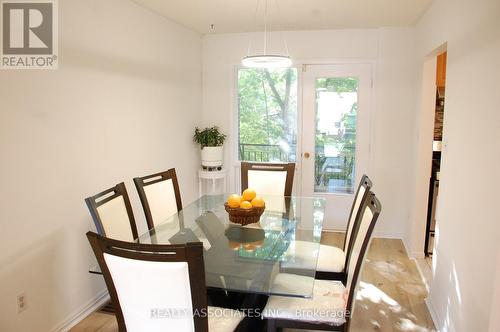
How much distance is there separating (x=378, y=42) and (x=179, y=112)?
96.3 inches

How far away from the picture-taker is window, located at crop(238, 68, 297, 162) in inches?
191

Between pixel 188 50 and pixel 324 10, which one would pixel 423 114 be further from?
pixel 188 50

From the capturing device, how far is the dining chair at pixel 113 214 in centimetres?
210

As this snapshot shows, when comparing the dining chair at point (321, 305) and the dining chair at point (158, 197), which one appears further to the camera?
the dining chair at point (158, 197)

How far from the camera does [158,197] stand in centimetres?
296

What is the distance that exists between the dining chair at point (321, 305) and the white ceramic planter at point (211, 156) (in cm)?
285

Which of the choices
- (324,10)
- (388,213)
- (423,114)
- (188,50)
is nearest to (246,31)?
(188,50)

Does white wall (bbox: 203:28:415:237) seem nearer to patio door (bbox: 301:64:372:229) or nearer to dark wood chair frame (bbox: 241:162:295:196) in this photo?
patio door (bbox: 301:64:372:229)

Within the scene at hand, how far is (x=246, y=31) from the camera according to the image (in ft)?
15.6

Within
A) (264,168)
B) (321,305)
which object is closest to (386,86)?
(264,168)

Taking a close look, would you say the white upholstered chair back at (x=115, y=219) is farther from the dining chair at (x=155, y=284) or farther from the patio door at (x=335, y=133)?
the patio door at (x=335, y=133)

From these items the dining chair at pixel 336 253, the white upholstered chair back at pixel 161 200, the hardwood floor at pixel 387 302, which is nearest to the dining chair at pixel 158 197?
the white upholstered chair back at pixel 161 200

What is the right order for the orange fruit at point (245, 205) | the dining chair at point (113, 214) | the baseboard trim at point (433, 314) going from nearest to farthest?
the dining chair at point (113, 214) → the orange fruit at point (245, 205) → the baseboard trim at point (433, 314)

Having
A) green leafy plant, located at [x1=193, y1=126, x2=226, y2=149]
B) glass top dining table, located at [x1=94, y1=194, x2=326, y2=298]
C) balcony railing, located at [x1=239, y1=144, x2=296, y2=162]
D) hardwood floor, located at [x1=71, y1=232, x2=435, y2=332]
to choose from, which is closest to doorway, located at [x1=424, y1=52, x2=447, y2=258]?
hardwood floor, located at [x1=71, y1=232, x2=435, y2=332]
